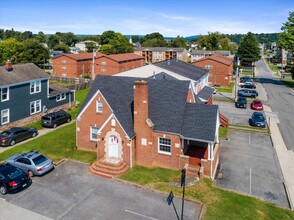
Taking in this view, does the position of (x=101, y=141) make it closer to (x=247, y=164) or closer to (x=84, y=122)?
(x=84, y=122)

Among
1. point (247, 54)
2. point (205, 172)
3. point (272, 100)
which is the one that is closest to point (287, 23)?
point (272, 100)

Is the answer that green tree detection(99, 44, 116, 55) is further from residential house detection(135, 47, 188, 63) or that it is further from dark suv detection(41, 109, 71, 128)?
dark suv detection(41, 109, 71, 128)

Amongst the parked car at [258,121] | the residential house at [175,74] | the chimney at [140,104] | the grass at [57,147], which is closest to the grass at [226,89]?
the residential house at [175,74]

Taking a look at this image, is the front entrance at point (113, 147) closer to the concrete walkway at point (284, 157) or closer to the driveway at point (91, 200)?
the driveway at point (91, 200)

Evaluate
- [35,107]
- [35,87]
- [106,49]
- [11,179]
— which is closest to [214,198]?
[11,179]

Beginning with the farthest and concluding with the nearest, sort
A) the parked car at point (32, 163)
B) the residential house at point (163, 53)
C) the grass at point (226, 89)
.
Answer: the residential house at point (163, 53) → the grass at point (226, 89) → the parked car at point (32, 163)

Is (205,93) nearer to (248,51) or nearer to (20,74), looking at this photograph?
(20,74)
